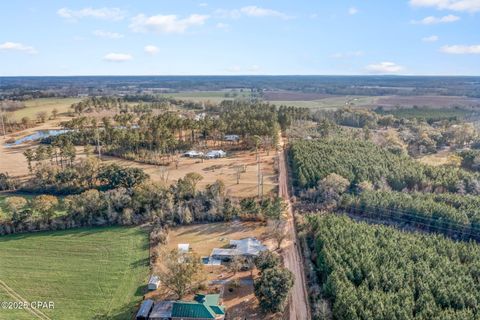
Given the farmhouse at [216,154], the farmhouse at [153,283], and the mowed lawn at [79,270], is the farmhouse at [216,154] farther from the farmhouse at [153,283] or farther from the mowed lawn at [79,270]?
the farmhouse at [153,283]

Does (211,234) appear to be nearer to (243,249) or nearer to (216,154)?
(243,249)

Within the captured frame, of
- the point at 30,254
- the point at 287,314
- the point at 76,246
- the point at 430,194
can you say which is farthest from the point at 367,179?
the point at 30,254

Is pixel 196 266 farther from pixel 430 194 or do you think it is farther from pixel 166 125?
pixel 166 125

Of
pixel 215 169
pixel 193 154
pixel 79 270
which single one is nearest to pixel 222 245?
pixel 79 270

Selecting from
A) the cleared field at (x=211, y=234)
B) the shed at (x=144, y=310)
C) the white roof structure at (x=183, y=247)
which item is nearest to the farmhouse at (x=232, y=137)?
the cleared field at (x=211, y=234)

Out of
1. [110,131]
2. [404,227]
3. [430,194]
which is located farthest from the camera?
[110,131]

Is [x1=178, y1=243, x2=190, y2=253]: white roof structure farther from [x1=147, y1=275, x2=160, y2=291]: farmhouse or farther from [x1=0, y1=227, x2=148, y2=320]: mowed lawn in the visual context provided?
[x1=147, y1=275, x2=160, y2=291]: farmhouse
